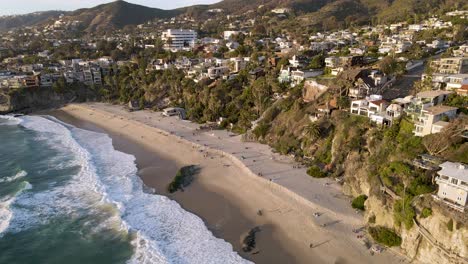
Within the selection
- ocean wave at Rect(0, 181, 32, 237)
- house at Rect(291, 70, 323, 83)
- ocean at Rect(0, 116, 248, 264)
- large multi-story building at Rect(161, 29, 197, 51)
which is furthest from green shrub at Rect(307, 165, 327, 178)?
large multi-story building at Rect(161, 29, 197, 51)

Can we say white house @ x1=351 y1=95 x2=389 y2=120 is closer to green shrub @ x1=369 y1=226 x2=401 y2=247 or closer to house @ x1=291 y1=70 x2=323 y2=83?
green shrub @ x1=369 y1=226 x2=401 y2=247

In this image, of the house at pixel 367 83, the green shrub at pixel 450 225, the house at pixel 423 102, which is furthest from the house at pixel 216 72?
the green shrub at pixel 450 225

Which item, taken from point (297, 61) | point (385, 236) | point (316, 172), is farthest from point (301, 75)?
point (385, 236)

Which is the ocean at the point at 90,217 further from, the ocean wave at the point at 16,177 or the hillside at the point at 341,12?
the hillside at the point at 341,12

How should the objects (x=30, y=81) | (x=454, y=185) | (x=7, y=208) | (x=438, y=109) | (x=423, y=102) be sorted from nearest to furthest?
(x=454, y=185) < (x=438, y=109) < (x=7, y=208) < (x=423, y=102) < (x=30, y=81)

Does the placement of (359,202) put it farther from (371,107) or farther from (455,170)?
(371,107)
